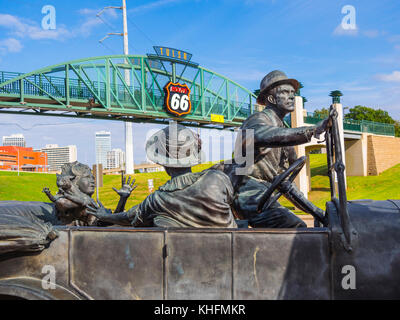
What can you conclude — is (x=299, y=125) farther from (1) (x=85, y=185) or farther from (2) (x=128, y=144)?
(1) (x=85, y=185)

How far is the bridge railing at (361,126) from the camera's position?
2783 centimetres

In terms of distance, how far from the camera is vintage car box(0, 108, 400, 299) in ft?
7.95

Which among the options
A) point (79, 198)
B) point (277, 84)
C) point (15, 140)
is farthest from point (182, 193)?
point (15, 140)

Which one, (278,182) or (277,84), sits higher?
(277,84)

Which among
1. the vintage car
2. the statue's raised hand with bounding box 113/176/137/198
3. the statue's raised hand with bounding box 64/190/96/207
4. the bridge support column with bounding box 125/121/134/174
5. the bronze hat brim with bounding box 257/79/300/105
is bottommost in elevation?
the vintage car

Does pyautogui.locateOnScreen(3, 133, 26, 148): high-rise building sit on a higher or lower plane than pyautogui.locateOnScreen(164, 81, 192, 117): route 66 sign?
higher

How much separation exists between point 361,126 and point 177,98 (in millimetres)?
16320

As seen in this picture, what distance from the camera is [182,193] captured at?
3.07 metres

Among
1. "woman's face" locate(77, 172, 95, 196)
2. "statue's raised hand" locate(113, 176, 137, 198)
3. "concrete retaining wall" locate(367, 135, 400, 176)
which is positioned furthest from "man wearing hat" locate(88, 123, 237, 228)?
"concrete retaining wall" locate(367, 135, 400, 176)

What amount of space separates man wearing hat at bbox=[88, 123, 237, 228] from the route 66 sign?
28867 mm

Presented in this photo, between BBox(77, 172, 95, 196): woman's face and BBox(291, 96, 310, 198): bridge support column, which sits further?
BBox(291, 96, 310, 198): bridge support column

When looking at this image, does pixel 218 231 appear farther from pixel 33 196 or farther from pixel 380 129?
pixel 380 129

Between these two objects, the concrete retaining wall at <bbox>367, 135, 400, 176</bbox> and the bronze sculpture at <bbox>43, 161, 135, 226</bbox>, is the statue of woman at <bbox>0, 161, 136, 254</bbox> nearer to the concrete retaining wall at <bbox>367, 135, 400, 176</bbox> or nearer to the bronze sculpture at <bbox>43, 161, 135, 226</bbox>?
the bronze sculpture at <bbox>43, 161, 135, 226</bbox>

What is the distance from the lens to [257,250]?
254 centimetres
